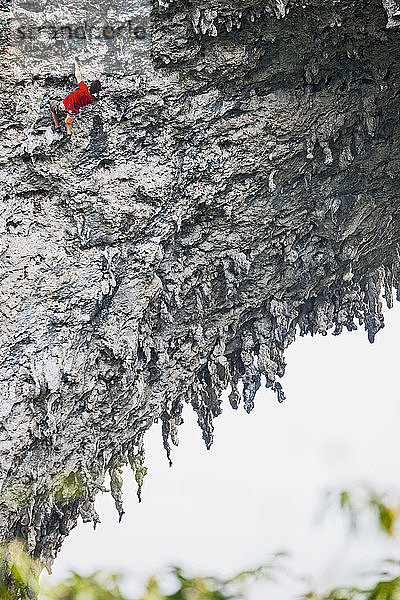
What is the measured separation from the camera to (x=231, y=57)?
19.2 ft

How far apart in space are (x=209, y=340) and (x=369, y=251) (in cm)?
215

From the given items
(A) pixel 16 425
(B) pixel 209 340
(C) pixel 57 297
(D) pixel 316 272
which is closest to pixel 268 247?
(D) pixel 316 272

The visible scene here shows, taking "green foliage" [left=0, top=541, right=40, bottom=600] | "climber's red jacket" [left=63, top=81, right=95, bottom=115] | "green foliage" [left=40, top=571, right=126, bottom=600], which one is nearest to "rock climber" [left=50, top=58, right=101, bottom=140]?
"climber's red jacket" [left=63, top=81, right=95, bottom=115]

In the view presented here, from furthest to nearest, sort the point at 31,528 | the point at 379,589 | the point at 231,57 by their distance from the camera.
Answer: the point at 31,528
the point at 231,57
the point at 379,589

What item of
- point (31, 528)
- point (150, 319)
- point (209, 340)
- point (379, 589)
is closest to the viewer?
point (379, 589)

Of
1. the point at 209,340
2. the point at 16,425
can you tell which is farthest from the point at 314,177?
the point at 16,425

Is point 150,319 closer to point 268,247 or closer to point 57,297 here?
point 57,297

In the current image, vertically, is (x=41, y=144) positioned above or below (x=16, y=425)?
above

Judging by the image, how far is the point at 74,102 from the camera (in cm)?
586

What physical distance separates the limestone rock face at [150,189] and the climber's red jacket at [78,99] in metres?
0.09

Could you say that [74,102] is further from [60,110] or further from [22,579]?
[22,579]

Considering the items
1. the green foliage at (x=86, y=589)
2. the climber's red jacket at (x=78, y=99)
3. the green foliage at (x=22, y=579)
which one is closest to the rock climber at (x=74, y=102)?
the climber's red jacket at (x=78, y=99)

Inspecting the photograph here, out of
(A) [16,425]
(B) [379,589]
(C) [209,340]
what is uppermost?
(C) [209,340]

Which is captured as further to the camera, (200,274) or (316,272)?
(316,272)
